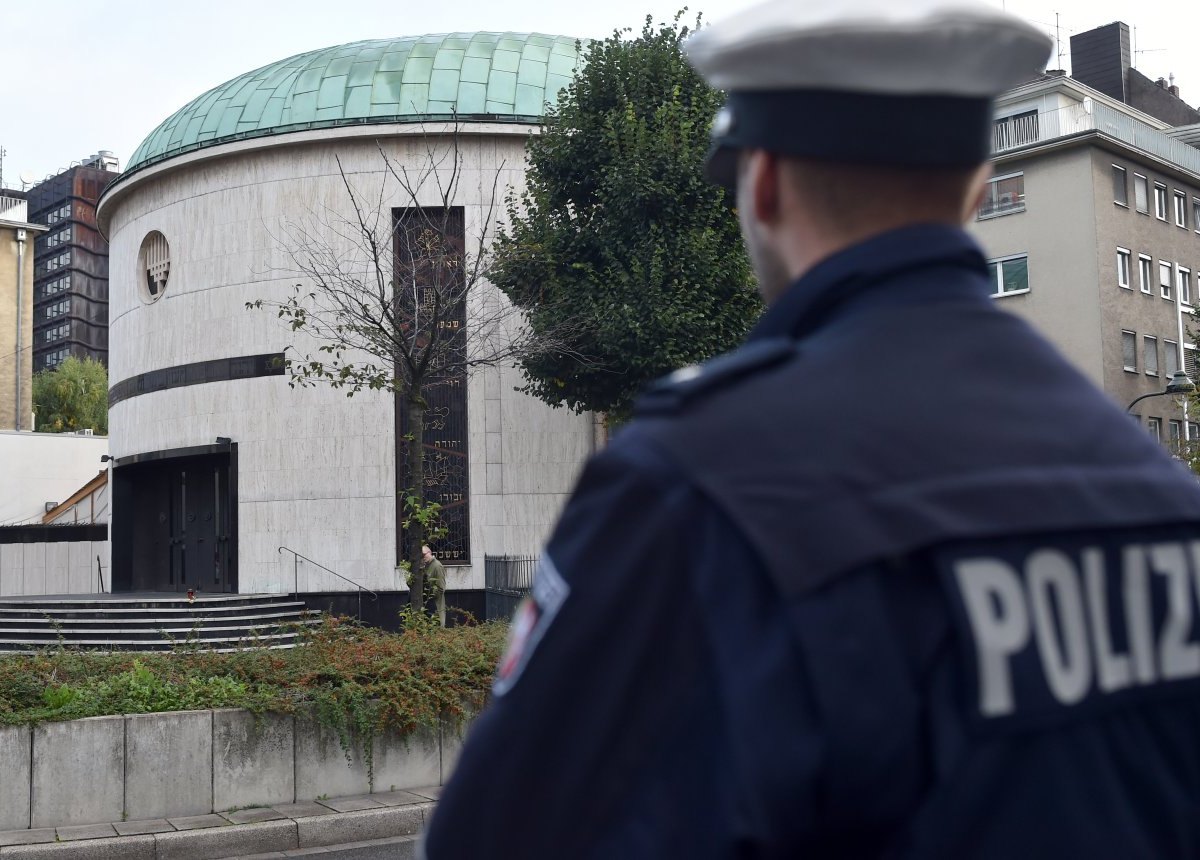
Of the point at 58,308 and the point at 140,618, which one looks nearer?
the point at 140,618

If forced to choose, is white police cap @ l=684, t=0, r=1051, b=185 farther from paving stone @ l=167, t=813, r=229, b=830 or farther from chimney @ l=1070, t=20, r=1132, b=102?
chimney @ l=1070, t=20, r=1132, b=102

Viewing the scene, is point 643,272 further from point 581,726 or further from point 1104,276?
point 1104,276

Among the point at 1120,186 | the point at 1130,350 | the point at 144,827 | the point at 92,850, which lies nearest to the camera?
the point at 92,850

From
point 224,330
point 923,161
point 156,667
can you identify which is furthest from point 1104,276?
point 923,161

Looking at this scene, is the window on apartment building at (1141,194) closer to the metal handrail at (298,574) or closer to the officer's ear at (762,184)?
the metal handrail at (298,574)

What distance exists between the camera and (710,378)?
124cm

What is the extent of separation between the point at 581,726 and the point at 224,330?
27523 millimetres

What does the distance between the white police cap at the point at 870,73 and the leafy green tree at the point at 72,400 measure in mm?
82262

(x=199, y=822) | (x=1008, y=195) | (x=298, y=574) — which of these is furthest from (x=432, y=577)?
(x=1008, y=195)

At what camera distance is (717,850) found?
111cm

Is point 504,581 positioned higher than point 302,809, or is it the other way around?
point 504,581

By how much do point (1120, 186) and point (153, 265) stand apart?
33116 mm

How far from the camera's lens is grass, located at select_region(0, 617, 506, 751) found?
9.67m

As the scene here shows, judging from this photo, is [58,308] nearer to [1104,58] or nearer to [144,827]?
[1104,58]
